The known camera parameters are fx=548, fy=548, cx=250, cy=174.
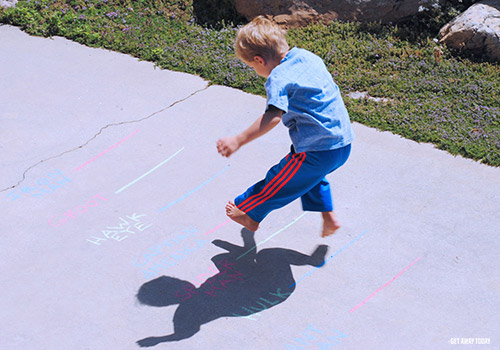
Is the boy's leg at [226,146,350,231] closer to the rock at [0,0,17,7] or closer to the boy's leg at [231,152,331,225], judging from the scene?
the boy's leg at [231,152,331,225]

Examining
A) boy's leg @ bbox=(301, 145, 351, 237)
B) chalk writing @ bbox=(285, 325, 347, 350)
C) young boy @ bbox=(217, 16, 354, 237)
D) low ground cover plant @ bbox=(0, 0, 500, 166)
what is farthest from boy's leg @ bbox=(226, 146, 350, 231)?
low ground cover plant @ bbox=(0, 0, 500, 166)

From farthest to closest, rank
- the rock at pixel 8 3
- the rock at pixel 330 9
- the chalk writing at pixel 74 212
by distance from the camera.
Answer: the rock at pixel 8 3, the rock at pixel 330 9, the chalk writing at pixel 74 212

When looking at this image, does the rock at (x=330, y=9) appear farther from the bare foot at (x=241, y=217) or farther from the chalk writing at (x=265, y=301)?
the chalk writing at (x=265, y=301)

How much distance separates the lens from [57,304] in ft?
9.78

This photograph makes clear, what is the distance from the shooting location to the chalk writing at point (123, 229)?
3.47m

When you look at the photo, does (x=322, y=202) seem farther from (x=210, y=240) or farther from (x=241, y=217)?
(x=210, y=240)

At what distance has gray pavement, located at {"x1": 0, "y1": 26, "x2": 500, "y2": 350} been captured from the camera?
9.43 feet

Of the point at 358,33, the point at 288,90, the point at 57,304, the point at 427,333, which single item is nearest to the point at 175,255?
the point at 57,304

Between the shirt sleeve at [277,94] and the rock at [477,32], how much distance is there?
12.1 feet

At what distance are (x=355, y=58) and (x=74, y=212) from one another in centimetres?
337

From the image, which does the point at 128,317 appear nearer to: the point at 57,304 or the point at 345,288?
the point at 57,304

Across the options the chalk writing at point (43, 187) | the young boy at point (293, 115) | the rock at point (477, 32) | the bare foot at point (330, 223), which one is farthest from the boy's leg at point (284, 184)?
the rock at point (477, 32)

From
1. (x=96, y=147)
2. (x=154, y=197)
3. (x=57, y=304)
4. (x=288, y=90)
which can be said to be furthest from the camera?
(x=96, y=147)

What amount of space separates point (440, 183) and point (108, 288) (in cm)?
242
